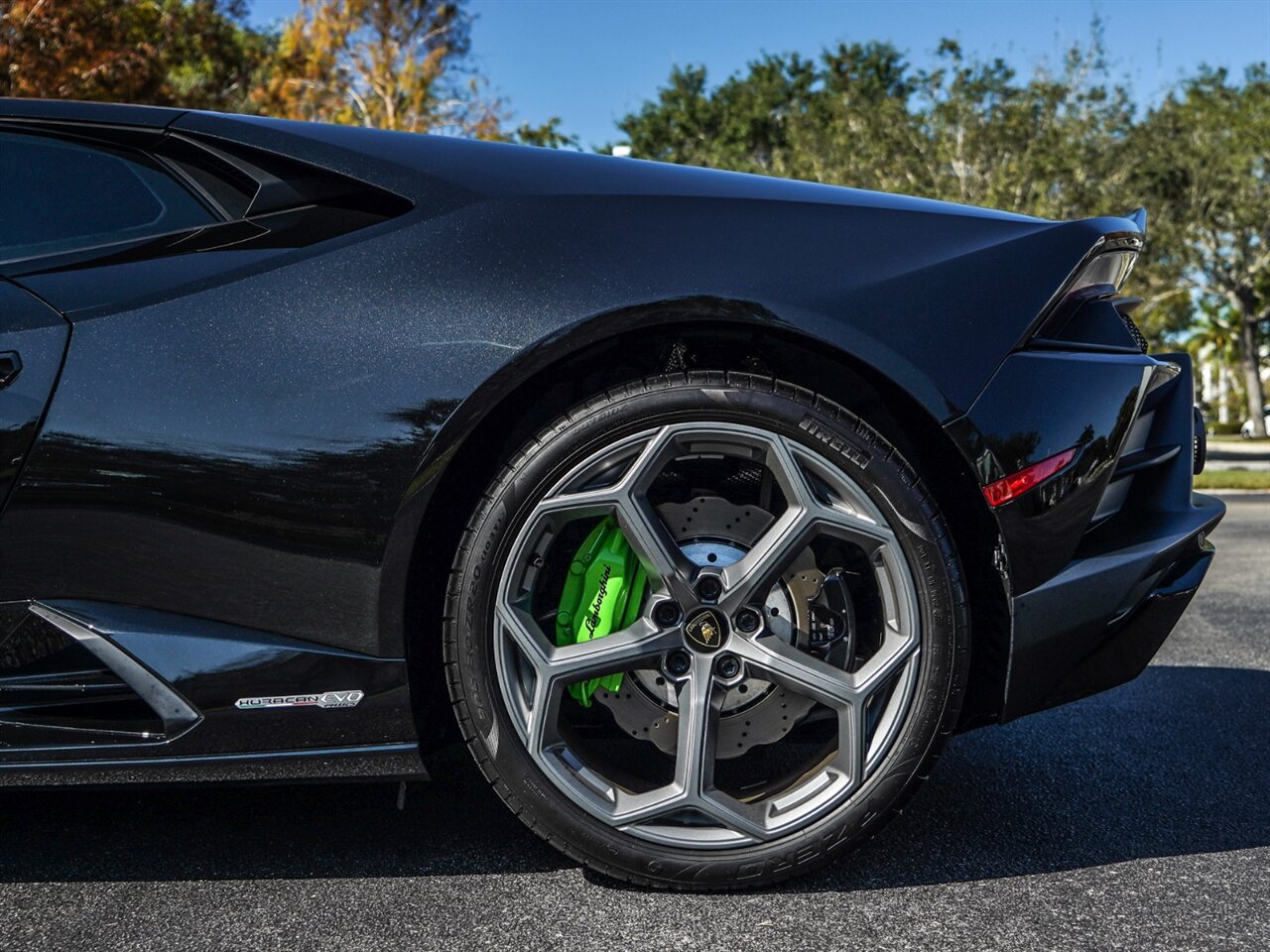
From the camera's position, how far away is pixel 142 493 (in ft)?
6.19

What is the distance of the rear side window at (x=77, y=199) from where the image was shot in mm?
2043

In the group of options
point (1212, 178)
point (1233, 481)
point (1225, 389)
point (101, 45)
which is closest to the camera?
point (101, 45)

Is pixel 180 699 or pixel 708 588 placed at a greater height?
pixel 708 588

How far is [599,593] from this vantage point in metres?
2.06

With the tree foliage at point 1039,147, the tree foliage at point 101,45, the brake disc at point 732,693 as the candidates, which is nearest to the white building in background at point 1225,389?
the tree foliage at point 1039,147

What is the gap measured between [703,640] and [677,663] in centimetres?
7

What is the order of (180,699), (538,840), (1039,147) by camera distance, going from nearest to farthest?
(180,699) → (538,840) → (1039,147)

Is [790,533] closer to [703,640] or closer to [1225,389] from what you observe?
[703,640]

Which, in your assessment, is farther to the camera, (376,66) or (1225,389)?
(1225,389)

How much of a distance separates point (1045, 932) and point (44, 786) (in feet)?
5.17

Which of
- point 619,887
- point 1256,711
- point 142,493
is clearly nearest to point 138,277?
point 142,493

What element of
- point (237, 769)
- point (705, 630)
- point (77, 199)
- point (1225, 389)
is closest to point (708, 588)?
point (705, 630)

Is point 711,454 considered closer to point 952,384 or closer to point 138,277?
point 952,384

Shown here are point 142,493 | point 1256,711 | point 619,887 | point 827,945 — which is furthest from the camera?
point 1256,711
